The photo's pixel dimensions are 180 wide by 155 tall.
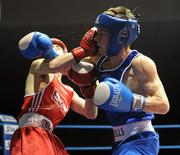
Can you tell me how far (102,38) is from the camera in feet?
8.18

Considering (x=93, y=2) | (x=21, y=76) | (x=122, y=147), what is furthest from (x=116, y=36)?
(x=21, y=76)

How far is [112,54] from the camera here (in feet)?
8.16

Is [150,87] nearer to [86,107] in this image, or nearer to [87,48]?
[87,48]

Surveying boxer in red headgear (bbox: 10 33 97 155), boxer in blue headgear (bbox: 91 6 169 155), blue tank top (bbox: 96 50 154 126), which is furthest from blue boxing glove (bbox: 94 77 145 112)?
boxer in red headgear (bbox: 10 33 97 155)

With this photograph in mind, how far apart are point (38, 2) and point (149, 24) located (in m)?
0.84

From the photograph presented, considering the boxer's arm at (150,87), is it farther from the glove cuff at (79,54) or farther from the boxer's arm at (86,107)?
the boxer's arm at (86,107)

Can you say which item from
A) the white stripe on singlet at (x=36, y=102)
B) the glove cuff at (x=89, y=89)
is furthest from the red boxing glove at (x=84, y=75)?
the white stripe on singlet at (x=36, y=102)

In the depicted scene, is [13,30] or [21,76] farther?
[21,76]

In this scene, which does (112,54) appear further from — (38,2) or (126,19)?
(38,2)

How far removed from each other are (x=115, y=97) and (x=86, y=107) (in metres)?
0.63

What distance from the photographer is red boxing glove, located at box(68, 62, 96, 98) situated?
256 cm

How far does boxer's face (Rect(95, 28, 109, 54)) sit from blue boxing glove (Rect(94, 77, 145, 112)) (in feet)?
0.74

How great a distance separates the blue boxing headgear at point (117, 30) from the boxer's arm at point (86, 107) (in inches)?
16.8

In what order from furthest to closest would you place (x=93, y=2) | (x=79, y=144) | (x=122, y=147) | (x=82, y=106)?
(x=79, y=144)
(x=93, y=2)
(x=82, y=106)
(x=122, y=147)
